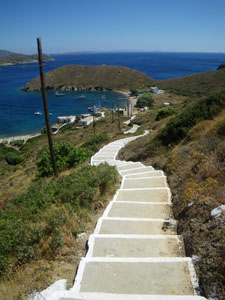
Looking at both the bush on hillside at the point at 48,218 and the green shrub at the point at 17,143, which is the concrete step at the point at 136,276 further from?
the green shrub at the point at 17,143

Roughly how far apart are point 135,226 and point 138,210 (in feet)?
2.63

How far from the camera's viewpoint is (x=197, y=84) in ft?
268

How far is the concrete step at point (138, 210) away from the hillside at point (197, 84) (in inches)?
2818

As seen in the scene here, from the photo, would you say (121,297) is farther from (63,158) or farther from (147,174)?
(63,158)

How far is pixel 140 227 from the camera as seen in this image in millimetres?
4574

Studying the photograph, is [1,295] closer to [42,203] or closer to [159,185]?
[42,203]

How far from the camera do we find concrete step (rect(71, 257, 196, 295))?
294cm

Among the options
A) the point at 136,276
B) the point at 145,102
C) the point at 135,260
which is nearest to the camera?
the point at 136,276

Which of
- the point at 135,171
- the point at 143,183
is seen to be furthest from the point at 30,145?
the point at 143,183

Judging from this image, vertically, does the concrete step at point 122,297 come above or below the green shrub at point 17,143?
above

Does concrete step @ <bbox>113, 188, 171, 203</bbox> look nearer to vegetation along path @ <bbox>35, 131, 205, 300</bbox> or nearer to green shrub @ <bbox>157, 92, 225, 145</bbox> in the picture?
vegetation along path @ <bbox>35, 131, 205, 300</bbox>

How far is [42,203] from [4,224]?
1.15 metres

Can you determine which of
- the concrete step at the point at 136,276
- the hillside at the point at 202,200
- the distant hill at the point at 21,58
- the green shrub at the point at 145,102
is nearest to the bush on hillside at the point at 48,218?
the concrete step at the point at 136,276

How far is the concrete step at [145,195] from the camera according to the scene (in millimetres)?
6141
